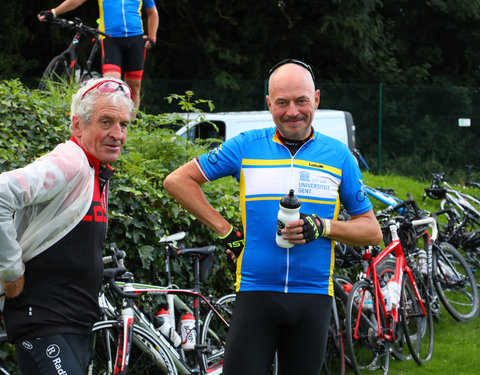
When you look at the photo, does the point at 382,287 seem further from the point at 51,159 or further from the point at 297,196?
the point at 51,159

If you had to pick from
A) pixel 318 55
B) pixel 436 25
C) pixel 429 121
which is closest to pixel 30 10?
pixel 318 55

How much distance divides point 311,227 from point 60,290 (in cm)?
111

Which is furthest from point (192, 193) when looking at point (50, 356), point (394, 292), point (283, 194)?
point (394, 292)

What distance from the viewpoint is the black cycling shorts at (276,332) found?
3.21m

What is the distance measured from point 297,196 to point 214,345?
2.28m

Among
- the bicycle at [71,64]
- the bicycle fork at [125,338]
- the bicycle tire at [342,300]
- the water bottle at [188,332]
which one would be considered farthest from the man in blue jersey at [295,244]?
the bicycle at [71,64]

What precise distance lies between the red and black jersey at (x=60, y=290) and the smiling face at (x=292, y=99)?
1009mm

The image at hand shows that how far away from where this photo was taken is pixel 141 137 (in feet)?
20.0

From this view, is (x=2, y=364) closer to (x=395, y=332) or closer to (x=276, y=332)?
(x=276, y=332)

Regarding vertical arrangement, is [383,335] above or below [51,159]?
below

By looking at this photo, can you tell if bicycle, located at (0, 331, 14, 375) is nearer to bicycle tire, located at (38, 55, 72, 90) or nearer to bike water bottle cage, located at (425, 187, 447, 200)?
bicycle tire, located at (38, 55, 72, 90)

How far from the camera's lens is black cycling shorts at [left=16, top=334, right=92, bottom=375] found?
8.54 feet

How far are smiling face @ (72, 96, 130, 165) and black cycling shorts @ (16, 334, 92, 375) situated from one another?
745 millimetres

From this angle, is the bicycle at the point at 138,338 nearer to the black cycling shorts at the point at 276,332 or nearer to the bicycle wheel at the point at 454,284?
the black cycling shorts at the point at 276,332
